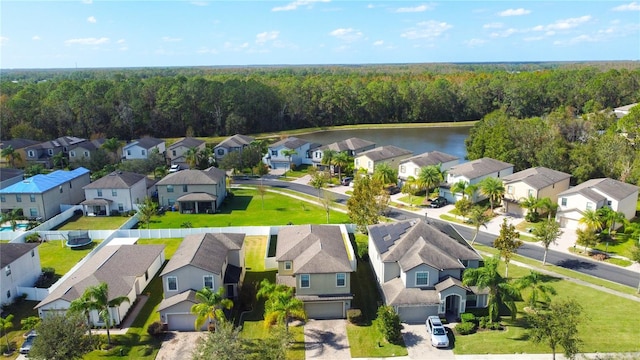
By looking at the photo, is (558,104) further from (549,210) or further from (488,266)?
(488,266)

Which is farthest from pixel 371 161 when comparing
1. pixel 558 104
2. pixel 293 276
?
pixel 558 104

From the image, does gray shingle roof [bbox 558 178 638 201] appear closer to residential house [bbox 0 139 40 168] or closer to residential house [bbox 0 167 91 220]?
residential house [bbox 0 167 91 220]

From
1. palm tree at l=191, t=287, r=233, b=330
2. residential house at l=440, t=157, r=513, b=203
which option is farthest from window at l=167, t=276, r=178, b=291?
residential house at l=440, t=157, r=513, b=203

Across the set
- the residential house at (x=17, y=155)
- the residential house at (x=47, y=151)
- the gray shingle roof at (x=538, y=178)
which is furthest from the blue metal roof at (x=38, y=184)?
the gray shingle roof at (x=538, y=178)

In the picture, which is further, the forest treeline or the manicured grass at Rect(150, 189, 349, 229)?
the forest treeline

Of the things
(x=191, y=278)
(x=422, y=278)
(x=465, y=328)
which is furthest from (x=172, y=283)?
(x=465, y=328)

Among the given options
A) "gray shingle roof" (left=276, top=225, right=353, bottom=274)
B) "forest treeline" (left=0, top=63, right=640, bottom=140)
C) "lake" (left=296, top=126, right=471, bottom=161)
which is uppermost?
"forest treeline" (left=0, top=63, right=640, bottom=140)
